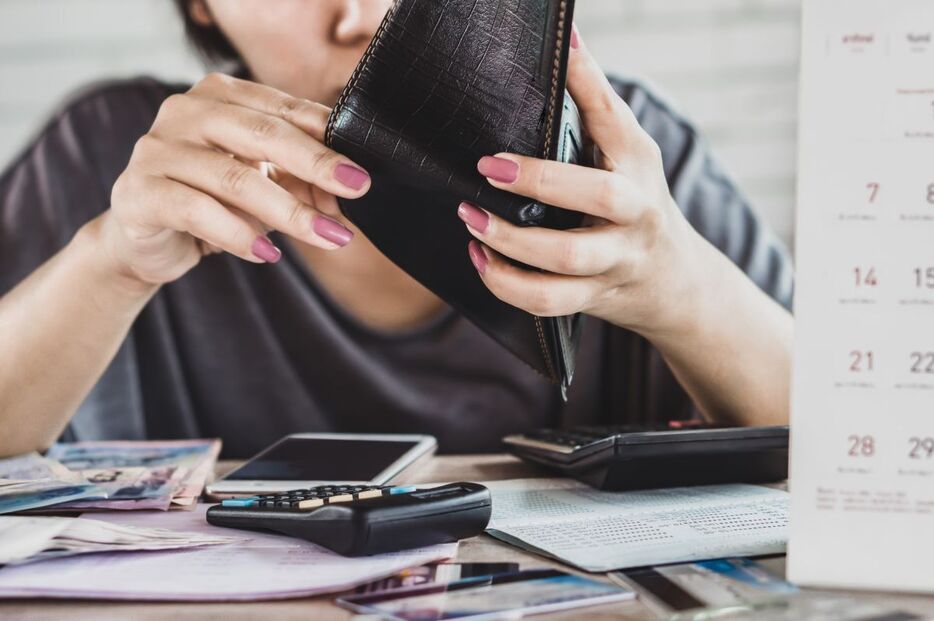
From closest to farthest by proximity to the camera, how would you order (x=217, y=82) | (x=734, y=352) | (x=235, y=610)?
(x=235, y=610), (x=217, y=82), (x=734, y=352)

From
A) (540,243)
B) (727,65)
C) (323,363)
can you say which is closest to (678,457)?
(540,243)

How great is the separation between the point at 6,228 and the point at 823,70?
1.18m

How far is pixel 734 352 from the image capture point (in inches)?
33.3

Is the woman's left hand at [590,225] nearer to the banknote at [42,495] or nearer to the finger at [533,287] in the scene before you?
the finger at [533,287]

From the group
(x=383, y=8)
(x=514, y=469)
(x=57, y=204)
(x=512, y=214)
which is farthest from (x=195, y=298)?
(x=512, y=214)

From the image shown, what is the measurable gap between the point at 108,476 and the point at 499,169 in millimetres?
424

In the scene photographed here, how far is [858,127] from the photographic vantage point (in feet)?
1.40

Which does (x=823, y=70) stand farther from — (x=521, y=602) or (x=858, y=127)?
(x=521, y=602)

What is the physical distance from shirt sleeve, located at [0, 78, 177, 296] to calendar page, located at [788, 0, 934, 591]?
1104 mm

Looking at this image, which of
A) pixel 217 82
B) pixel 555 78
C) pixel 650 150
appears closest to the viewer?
pixel 555 78

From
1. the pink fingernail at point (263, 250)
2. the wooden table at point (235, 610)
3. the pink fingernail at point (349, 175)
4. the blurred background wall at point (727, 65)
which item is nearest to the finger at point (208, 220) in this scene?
the pink fingernail at point (263, 250)

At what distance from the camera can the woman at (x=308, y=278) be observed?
62cm

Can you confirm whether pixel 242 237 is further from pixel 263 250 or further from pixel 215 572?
pixel 215 572

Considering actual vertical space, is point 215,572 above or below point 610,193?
below
